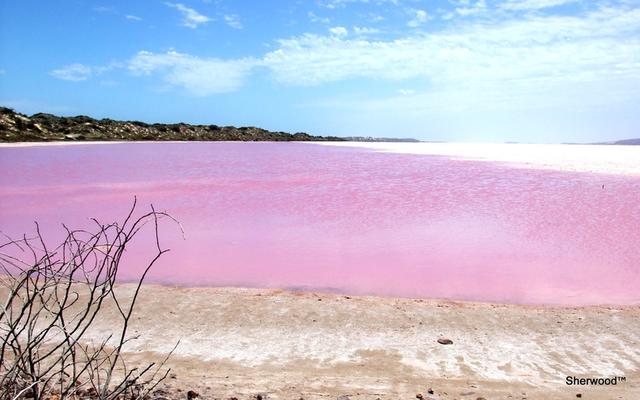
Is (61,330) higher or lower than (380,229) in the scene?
higher

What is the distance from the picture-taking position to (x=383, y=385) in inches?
128

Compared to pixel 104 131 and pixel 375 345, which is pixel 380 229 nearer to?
pixel 375 345

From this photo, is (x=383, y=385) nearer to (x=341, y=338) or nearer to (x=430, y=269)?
(x=341, y=338)

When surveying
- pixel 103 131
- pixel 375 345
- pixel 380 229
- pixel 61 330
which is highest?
pixel 103 131

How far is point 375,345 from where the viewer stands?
12.8 feet

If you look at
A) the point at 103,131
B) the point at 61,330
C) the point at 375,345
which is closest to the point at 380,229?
the point at 375,345

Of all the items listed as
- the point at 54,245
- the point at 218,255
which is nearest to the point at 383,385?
the point at 218,255

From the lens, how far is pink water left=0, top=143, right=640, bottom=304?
563 cm

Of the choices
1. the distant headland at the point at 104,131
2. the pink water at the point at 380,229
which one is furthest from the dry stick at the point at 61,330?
the distant headland at the point at 104,131

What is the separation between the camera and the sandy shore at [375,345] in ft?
10.6

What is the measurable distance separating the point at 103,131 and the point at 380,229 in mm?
37205

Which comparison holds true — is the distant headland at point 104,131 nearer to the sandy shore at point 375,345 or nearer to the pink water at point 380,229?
the pink water at point 380,229

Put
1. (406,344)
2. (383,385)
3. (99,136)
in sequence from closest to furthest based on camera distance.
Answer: (383,385) < (406,344) < (99,136)

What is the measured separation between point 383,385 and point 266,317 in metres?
1.53
